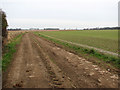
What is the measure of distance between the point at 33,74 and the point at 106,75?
11.4 feet

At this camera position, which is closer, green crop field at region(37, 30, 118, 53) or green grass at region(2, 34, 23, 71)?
green grass at region(2, 34, 23, 71)

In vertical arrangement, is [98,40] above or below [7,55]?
above

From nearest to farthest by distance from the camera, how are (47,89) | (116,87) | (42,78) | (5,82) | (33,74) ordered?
1. (47,89)
2. (116,87)
3. (5,82)
4. (42,78)
5. (33,74)

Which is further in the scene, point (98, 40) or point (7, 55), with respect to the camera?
point (98, 40)

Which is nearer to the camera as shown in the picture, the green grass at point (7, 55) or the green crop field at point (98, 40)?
the green grass at point (7, 55)

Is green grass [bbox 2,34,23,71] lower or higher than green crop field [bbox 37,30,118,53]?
lower

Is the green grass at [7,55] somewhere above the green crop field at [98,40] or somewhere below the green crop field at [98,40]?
below

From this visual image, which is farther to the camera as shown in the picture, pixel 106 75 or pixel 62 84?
pixel 106 75

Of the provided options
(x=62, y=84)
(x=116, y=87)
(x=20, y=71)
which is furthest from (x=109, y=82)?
(x=20, y=71)

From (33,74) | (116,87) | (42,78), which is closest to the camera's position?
(116,87)

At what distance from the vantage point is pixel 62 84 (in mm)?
4715

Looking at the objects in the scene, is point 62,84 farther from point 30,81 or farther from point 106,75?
point 106,75

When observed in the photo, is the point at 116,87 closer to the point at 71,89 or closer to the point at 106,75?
the point at 106,75

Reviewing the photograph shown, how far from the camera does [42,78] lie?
5301 millimetres
